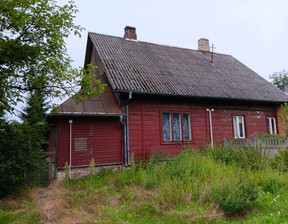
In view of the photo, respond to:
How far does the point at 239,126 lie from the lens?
1402 cm

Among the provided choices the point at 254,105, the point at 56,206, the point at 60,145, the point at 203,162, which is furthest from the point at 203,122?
the point at 56,206

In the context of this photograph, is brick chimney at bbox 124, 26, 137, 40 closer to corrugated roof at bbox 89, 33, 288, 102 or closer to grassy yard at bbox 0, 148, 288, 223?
corrugated roof at bbox 89, 33, 288, 102

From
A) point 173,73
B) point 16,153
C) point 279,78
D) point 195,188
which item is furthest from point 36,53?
point 279,78

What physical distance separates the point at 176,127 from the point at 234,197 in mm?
7023

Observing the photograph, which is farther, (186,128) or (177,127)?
(186,128)

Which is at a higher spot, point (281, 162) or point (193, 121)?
point (193, 121)

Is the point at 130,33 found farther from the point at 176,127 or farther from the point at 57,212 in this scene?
the point at 57,212

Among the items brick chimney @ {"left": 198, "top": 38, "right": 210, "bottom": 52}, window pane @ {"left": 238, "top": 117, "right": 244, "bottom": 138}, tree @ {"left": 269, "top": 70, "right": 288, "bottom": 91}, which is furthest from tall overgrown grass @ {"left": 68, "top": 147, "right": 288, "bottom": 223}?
tree @ {"left": 269, "top": 70, "right": 288, "bottom": 91}

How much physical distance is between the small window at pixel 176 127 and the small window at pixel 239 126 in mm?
3319

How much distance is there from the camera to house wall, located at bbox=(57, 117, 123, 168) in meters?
9.47

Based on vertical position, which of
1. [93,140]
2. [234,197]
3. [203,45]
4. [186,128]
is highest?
[203,45]

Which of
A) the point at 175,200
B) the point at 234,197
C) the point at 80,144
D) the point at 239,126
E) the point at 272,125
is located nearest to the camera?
the point at 234,197

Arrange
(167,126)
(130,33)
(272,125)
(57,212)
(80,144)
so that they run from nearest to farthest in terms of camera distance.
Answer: (57,212) → (80,144) → (167,126) → (272,125) → (130,33)

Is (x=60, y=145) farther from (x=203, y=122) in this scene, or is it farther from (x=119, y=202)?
→ (x=203, y=122)
